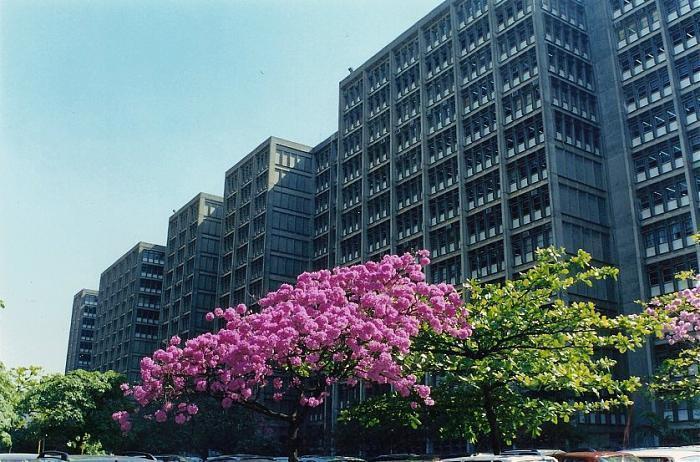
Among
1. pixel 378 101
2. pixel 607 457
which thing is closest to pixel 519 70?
pixel 378 101

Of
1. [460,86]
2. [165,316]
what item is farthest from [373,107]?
[165,316]

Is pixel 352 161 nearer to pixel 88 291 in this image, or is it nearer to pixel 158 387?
pixel 158 387

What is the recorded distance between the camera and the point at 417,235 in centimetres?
7094

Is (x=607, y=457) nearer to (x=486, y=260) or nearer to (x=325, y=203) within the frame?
(x=486, y=260)

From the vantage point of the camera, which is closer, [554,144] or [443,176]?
[554,144]

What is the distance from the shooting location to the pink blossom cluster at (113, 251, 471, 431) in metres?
18.5

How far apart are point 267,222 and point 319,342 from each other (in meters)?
73.8

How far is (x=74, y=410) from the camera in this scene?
168ft

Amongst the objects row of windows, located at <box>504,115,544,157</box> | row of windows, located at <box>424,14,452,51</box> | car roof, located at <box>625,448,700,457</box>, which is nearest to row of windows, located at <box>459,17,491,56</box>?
row of windows, located at <box>424,14,452,51</box>

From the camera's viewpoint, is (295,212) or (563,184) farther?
(295,212)

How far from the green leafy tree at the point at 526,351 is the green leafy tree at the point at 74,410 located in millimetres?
37550

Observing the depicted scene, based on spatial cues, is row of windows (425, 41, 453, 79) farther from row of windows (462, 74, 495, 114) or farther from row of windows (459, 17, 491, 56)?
row of windows (462, 74, 495, 114)

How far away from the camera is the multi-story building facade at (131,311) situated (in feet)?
395

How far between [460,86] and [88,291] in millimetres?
113513
